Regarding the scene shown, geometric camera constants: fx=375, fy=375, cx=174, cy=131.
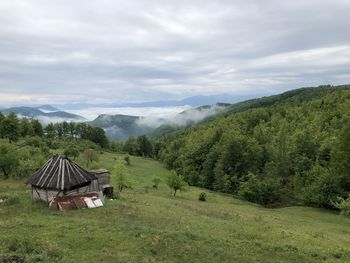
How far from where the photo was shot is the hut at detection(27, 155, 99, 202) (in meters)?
38.4

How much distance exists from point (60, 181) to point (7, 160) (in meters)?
26.1

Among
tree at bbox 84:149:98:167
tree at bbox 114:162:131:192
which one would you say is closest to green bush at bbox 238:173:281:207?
tree at bbox 114:162:131:192

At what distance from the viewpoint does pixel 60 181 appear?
127 feet

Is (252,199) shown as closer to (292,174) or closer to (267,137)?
(292,174)

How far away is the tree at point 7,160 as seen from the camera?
5975cm

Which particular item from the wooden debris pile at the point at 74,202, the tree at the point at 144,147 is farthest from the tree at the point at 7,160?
the tree at the point at 144,147

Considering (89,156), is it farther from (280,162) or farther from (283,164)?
(283,164)

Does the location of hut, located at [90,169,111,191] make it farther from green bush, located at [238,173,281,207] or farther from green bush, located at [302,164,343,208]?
green bush, located at [302,164,343,208]

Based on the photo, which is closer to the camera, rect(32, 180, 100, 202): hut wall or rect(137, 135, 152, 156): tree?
rect(32, 180, 100, 202): hut wall

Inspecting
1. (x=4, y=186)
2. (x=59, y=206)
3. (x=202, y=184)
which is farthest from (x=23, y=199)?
(x=202, y=184)

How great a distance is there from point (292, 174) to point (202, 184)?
2255cm

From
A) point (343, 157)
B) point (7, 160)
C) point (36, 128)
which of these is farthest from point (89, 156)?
point (343, 157)

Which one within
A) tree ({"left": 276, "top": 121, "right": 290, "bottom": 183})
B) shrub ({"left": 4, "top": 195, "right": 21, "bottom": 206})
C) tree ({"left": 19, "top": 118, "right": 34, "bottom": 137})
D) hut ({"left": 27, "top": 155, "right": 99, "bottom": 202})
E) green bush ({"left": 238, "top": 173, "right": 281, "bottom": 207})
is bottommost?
green bush ({"left": 238, "top": 173, "right": 281, "bottom": 207})

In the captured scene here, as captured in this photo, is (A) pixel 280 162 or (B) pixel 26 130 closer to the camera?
(A) pixel 280 162
